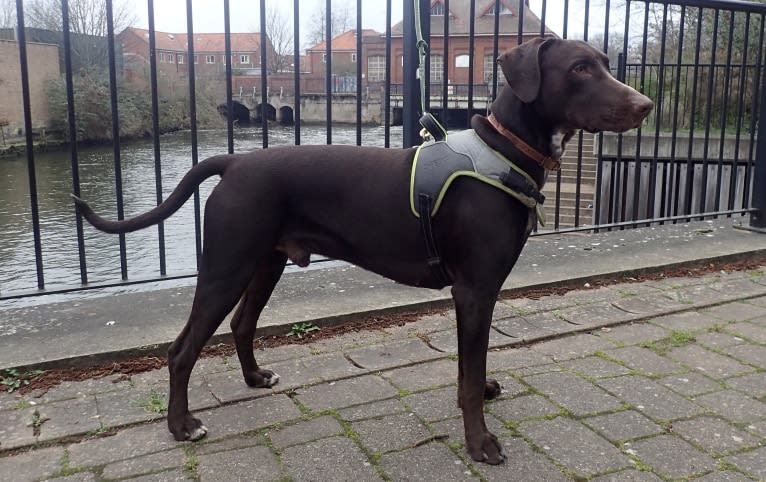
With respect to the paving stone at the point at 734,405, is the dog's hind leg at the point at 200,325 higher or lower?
higher

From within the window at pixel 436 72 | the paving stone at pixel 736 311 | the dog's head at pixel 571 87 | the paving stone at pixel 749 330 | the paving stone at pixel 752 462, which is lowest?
the paving stone at pixel 752 462

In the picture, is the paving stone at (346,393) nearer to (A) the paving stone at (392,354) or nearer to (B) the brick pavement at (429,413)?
(B) the brick pavement at (429,413)

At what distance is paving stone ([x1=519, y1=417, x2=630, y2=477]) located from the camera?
2.20 meters

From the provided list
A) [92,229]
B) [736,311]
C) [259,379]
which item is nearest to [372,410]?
[259,379]

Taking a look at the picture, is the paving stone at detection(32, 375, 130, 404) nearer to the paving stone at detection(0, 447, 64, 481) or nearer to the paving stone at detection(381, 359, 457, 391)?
the paving stone at detection(0, 447, 64, 481)

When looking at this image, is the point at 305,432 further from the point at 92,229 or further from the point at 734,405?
the point at 92,229

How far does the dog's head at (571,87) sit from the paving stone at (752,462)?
1.19 meters

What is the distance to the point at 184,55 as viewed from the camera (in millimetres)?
35375

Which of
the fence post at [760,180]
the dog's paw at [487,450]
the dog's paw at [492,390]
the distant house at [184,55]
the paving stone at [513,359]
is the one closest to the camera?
the dog's paw at [487,450]

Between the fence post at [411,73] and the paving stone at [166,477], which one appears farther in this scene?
the fence post at [411,73]

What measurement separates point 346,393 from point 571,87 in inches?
58.7

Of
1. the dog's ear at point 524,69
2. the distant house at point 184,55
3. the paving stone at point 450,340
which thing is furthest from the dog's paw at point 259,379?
the distant house at point 184,55

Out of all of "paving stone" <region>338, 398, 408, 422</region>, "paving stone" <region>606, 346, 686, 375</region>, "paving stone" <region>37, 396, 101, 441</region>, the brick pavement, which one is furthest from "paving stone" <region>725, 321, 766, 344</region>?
"paving stone" <region>37, 396, 101, 441</region>

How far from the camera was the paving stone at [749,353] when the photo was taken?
308cm
